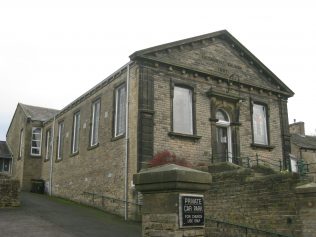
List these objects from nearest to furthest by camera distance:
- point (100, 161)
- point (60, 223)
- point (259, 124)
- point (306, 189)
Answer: point (306, 189), point (60, 223), point (100, 161), point (259, 124)

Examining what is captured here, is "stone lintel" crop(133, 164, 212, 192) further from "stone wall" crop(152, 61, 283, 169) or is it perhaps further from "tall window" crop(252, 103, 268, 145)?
"tall window" crop(252, 103, 268, 145)

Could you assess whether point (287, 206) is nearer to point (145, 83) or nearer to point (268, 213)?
point (268, 213)

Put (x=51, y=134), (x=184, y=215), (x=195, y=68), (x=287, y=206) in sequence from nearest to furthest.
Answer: (x=184, y=215) → (x=287, y=206) → (x=195, y=68) → (x=51, y=134)

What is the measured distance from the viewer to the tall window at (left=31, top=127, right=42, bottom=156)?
101 ft

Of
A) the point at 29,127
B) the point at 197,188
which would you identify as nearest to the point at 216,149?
the point at 197,188

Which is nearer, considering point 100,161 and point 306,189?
point 306,189

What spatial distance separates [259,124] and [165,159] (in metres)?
7.43

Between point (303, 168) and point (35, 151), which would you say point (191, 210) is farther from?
point (35, 151)

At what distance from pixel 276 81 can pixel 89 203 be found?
40.7 ft

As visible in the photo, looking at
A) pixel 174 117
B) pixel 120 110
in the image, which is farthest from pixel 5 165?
pixel 174 117

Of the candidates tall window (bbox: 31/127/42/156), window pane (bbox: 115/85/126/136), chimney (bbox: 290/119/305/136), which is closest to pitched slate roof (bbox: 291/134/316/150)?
chimney (bbox: 290/119/305/136)

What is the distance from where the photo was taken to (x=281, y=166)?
69.7 ft

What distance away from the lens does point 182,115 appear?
745 inches

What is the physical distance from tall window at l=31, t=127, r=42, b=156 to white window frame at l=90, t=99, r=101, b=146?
10.2 m
